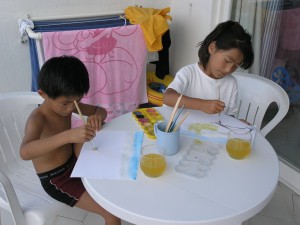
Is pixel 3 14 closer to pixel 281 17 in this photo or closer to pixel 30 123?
pixel 30 123

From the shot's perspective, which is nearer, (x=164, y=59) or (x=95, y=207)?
(x=95, y=207)

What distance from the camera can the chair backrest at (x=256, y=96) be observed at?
1486mm

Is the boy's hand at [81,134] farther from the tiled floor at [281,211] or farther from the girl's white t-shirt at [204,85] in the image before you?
the tiled floor at [281,211]

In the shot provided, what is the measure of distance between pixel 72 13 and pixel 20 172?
4.60 feet

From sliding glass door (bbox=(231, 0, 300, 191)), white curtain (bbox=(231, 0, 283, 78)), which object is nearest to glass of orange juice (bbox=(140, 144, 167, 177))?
sliding glass door (bbox=(231, 0, 300, 191))

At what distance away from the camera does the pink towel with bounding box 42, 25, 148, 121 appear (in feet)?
6.45

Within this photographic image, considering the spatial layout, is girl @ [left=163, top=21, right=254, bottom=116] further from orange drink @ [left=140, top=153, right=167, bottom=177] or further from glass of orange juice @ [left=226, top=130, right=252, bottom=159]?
orange drink @ [left=140, top=153, right=167, bottom=177]

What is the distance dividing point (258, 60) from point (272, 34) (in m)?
0.20

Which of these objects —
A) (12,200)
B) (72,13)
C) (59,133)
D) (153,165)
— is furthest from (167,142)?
(72,13)

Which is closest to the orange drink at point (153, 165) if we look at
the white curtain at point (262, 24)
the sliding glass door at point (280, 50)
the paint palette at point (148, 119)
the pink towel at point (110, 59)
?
the paint palette at point (148, 119)

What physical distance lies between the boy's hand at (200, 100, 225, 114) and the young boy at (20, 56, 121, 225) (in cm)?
41

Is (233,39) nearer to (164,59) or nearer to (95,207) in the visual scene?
(95,207)

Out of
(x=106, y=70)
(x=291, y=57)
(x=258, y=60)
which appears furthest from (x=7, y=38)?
(x=291, y=57)

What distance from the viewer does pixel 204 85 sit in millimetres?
1402
